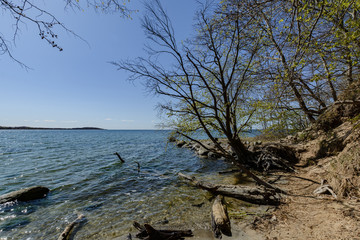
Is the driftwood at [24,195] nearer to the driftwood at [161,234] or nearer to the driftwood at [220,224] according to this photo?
the driftwood at [161,234]

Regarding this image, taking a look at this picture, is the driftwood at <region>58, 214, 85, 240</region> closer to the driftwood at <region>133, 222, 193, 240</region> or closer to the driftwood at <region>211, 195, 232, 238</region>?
the driftwood at <region>133, 222, 193, 240</region>

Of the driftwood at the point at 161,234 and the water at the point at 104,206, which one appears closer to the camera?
the driftwood at the point at 161,234

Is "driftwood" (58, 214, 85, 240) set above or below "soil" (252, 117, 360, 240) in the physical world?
below

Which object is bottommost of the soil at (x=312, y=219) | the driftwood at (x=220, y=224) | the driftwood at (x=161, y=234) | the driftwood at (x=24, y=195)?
the driftwood at (x=24, y=195)

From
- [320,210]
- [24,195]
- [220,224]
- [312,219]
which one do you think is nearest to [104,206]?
[24,195]

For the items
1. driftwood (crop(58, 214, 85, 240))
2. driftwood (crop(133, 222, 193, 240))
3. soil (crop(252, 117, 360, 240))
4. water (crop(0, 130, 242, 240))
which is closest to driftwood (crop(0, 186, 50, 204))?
water (crop(0, 130, 242, 240))

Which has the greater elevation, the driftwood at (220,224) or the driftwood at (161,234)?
the driftwood at (220,224)

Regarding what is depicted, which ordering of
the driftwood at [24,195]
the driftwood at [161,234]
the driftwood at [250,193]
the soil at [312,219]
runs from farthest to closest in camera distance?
1. the driftwood at [24,195]
2. the driftwood at [250,193]
3. the driftwood at [161,234]
4. the soil at [312,219]

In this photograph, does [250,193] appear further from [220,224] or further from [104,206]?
[104,206]

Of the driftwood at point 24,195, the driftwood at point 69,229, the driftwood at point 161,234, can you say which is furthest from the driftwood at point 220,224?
the driftwood at point 24,195

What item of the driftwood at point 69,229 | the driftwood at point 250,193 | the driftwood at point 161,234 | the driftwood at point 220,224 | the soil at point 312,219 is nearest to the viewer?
the soil at point 312,219

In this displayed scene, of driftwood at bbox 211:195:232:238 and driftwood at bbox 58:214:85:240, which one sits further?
driftwood at bbox 58:214:85:240

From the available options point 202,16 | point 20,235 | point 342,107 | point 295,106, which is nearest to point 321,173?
point 295,106

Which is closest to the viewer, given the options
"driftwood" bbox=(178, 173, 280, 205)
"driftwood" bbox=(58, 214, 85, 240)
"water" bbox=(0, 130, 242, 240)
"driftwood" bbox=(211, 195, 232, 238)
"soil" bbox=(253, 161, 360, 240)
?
"soil" bbox=(253, 161, 360, 240)
